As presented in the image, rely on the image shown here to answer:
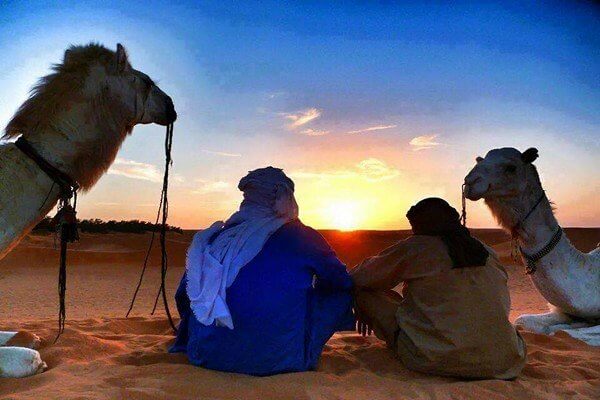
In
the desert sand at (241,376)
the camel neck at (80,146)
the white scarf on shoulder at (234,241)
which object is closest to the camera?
the desert sand at (241,376)

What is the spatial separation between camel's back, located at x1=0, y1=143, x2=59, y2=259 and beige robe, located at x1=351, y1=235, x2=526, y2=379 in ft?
8.97

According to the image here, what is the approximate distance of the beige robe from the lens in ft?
13.3

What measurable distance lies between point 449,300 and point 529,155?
287cm

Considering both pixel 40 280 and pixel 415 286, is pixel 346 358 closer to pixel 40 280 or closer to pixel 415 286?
pixel 415 286

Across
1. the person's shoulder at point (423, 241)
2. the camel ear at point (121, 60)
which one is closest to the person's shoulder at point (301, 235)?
the person's shoulder at point (423, 241)

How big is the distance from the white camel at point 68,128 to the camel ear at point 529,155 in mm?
3896

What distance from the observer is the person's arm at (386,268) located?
4.23m

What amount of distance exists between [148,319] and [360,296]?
10.3 feet

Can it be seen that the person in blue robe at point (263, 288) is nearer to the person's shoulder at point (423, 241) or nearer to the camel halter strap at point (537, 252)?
the person's shoulder at point (423, 241)

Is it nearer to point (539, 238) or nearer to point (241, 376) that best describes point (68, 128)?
point (241, 376)

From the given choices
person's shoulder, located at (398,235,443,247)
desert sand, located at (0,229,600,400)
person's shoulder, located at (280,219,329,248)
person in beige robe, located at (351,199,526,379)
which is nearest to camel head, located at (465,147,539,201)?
desert sand, located at (0,229,600,400)

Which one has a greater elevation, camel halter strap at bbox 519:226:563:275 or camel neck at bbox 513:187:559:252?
camel neck at bbox 513:187:559:252

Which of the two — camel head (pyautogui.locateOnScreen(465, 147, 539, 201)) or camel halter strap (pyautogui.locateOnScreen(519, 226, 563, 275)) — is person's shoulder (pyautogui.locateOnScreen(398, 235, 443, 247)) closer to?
camel head (pyautogui.locateOnScreen(465, 147, 539, 201))

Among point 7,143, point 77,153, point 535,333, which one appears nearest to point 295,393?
point 77,153
